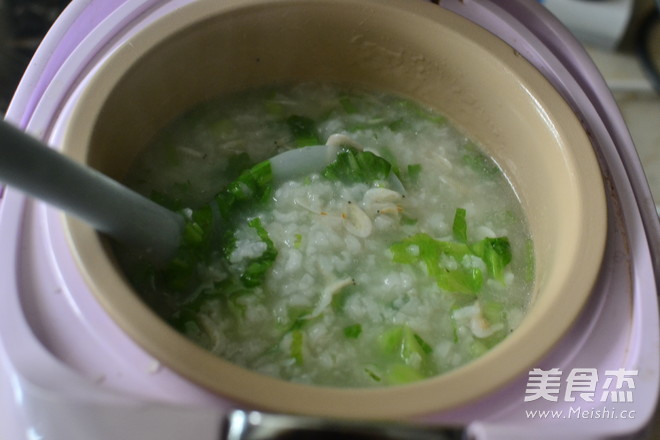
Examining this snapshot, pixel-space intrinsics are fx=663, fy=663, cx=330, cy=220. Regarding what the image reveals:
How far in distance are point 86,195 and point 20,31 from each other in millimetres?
937

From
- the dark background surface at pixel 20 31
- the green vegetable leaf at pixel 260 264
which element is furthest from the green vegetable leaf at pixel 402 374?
the dark background surface at pixel 20 31

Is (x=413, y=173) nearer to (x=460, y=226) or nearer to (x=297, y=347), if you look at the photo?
(x=460, y=226)

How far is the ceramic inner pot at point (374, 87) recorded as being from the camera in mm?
668

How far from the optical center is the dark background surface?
143 centimetres

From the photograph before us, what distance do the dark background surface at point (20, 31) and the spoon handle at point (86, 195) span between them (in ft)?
2.52

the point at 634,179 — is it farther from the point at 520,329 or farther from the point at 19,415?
the point at 19,415

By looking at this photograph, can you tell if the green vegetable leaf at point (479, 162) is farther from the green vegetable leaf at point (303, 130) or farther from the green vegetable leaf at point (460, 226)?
the green vegetable leaf at point (303, 130)

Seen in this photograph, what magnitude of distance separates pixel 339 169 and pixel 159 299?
Answer: 34cm

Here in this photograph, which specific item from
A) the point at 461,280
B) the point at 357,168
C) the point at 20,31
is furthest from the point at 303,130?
the point at 20,31

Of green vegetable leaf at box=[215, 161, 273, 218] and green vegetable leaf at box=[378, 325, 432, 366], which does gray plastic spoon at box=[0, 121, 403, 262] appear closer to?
green vegetable leaf at box=[215, 161, 273, 218]

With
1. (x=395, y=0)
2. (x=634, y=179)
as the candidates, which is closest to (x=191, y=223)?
(x=395, y=0)

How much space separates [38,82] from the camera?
91cm

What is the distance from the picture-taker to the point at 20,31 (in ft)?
4.78

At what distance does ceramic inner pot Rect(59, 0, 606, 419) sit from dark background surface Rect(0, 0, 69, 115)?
57 centimetres
